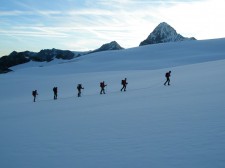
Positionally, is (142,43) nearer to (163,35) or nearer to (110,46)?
(110,46)

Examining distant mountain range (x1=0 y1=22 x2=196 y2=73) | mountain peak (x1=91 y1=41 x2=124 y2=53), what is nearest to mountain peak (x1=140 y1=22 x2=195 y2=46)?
distant mountain range (x1=0 y1=22 x2=196 y2=73)

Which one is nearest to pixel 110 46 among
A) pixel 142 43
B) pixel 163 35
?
pixel 142 43

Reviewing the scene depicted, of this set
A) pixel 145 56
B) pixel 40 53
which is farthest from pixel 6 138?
pixel 40 53

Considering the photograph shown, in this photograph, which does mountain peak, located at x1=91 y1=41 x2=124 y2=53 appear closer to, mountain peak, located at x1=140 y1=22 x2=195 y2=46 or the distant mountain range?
the distant mountain range

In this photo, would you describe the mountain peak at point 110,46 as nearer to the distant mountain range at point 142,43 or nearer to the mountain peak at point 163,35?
the distant mountain range at point 142,43

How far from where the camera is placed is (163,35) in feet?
607

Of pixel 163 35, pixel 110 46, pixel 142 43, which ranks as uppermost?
pixel 163 35

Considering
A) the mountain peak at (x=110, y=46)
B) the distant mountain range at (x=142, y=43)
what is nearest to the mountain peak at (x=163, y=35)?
the distant mountain range at (x=142, y=43)

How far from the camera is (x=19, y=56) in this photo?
12731cm

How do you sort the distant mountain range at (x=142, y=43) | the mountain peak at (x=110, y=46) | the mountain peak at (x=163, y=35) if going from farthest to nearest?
1. the mountain peak at (x=163, y=35)
2. the mountain peak at (x=110, y=46)
3. the distant mountain range at (x=142, y=43)

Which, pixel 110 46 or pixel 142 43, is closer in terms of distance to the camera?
pixel 142 43

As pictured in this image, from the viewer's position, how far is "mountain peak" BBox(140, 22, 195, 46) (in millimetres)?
181625

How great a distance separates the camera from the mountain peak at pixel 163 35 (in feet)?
596

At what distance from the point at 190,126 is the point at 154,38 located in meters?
182
